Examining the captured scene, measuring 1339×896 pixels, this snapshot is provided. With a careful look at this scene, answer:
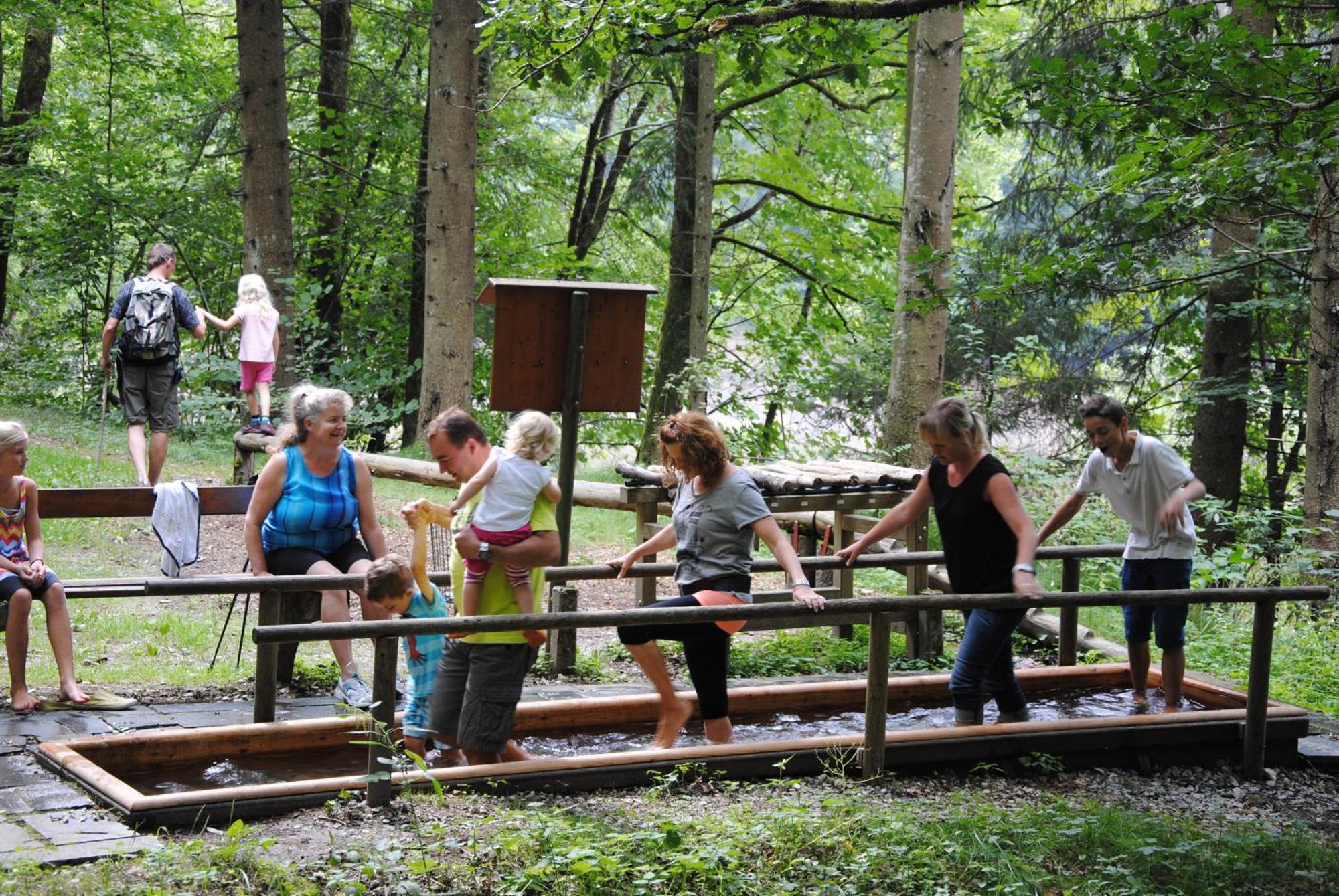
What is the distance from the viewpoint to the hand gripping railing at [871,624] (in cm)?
489

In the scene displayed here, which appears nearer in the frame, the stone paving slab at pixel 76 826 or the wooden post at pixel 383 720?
the stone paving slab at pixel 76 826

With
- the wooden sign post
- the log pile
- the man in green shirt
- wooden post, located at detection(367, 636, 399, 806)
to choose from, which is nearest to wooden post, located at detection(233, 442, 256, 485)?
the log pile

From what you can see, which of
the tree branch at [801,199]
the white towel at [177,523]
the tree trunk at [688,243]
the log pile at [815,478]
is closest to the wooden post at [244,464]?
the log pile at [815,478]

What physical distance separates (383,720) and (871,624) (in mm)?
2262

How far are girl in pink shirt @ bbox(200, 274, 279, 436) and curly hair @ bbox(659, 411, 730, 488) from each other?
658cm

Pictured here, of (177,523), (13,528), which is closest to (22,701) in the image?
(13,528)

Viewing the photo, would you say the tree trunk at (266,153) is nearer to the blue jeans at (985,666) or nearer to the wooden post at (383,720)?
the blue jeans at (985,666)

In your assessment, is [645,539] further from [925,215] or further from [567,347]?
[925,215]

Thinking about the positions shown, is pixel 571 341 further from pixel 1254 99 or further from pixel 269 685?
pixel 1254 99

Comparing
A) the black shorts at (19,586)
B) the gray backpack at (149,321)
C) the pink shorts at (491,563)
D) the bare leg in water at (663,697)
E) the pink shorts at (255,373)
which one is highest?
the gray backpack at (149,321)

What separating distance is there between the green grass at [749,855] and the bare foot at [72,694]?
7.54ft

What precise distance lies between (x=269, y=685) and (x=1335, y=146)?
6.28 metres

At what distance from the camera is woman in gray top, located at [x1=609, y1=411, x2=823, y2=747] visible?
5.82 meters

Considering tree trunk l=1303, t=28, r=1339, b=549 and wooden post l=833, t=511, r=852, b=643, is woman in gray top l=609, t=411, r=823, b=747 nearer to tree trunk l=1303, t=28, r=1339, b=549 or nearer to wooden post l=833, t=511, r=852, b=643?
wooden post l=833, t=511, r=852, b=643
